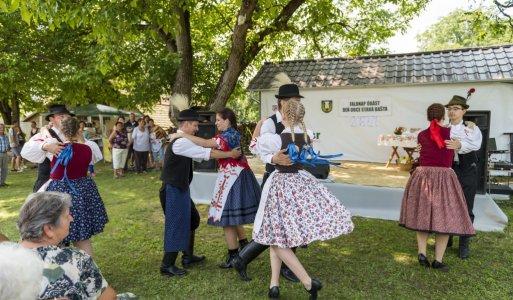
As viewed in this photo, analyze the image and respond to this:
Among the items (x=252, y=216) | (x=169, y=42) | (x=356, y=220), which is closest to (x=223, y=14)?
(x=169, y=42)

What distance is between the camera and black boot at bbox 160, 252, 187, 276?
3.58m

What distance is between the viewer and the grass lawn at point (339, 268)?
3.26 metres

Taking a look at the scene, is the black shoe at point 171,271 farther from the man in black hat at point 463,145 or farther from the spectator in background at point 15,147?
the spectator in background at point 15,147

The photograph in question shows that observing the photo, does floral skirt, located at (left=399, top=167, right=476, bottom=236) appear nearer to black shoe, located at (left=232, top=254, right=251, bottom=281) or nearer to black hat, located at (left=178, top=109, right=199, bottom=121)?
black shoe, located at (left=232, top=254, right=251, bottom=281)

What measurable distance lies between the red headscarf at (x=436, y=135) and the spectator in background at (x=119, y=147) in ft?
26.7

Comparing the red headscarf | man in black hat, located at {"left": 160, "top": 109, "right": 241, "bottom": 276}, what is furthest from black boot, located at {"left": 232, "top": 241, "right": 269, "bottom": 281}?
the red headscarf

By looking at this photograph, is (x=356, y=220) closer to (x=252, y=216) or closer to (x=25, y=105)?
(x=252, y=216)

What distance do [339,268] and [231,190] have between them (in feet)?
4.42

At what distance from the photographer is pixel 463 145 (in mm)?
3682

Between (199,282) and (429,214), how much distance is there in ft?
7.43

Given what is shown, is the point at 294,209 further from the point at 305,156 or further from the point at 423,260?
the point at 423,260

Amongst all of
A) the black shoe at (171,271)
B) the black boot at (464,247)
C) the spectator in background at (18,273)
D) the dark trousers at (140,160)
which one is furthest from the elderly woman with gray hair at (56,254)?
the dark trousers at (140,160)

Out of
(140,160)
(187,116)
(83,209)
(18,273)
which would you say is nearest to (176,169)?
(187,116)

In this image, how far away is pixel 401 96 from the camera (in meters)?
8.76
